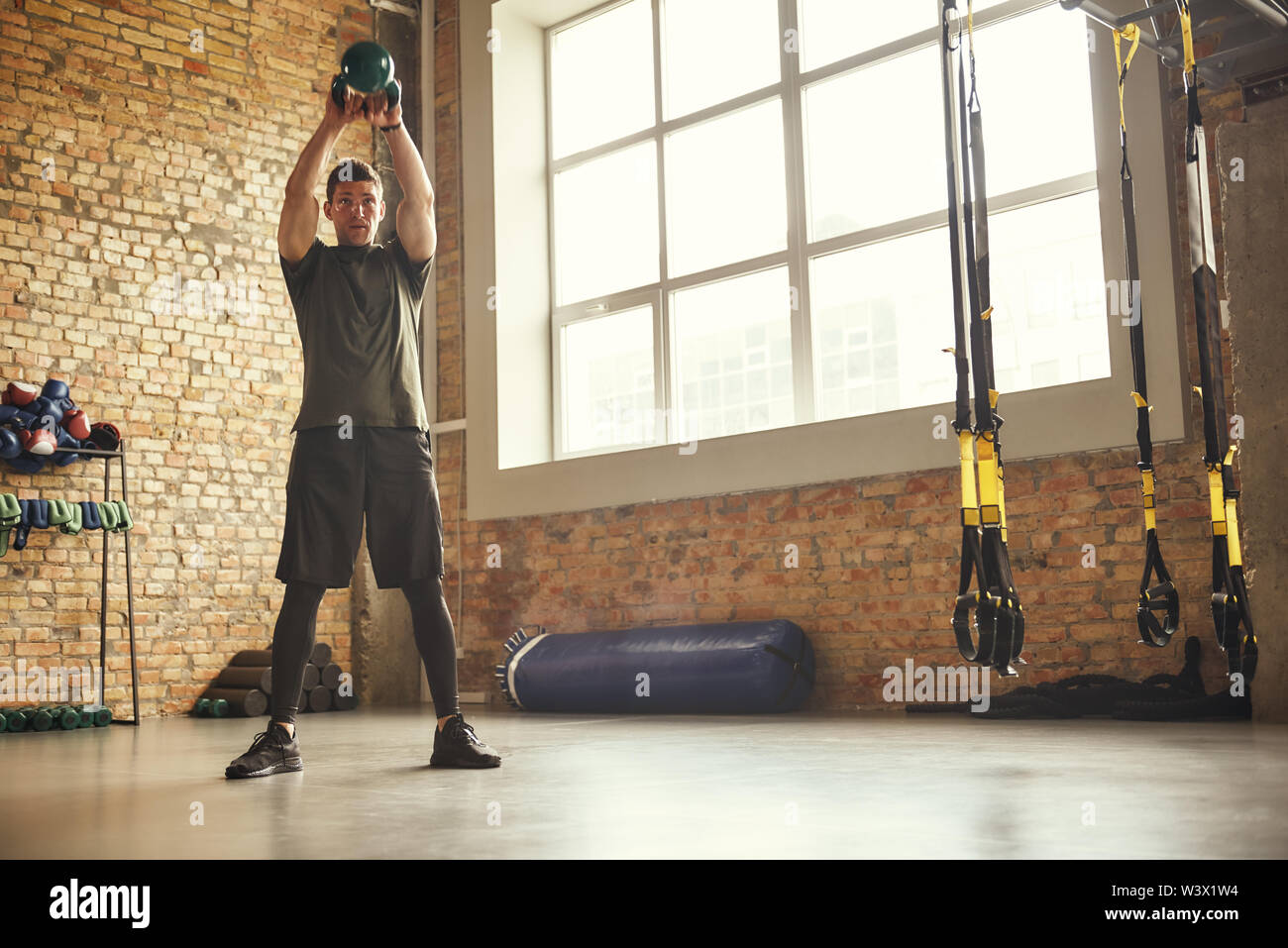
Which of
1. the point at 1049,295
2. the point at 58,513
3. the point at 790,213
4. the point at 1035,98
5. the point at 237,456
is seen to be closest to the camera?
the point at 1049,295

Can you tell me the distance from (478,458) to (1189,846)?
6.18 m

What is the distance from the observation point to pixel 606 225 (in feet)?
25.3

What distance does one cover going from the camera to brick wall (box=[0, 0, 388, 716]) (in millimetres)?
6652

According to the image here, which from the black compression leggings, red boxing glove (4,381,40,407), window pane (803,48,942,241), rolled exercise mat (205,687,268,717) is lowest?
rolled exercise mat (205,687,268,717)

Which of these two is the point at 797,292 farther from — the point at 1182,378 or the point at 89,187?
the point at 89,187

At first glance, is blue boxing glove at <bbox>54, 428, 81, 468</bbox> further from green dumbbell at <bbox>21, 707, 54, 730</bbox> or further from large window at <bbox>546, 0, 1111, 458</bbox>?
large window at <bbox>546, 0, 1111, 458</bbox>

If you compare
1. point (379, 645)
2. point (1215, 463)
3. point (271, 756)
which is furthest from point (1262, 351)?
point (379, 645)

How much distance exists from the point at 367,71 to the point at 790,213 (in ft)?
12.8

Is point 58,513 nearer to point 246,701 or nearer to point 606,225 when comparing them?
point 246,701

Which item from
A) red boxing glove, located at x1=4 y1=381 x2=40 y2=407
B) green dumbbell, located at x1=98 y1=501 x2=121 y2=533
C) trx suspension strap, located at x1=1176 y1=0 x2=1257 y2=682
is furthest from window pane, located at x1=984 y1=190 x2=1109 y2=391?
red boxing glove, located at x1=4 y1=381 x2=40 y2=407

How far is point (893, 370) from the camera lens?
614 centimetres

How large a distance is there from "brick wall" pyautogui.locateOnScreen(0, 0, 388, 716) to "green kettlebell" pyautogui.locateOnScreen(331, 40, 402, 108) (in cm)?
435

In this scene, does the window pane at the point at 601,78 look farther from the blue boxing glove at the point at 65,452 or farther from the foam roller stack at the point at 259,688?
the foam roller stack at the point at 259,688
